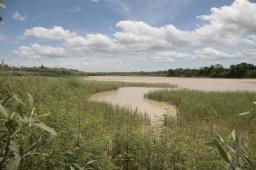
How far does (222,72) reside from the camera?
180 feet

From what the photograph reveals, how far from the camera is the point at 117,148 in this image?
4.22m

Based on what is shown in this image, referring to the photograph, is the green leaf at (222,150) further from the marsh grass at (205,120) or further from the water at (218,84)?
the water at (218,84)

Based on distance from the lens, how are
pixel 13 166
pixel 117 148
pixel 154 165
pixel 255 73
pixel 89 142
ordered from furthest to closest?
pixel 255 73 < pixel 117 148 < pixel 154 165 < pixel 89 142 < pixel 13 166

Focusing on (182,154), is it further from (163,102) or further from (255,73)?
(255,73)

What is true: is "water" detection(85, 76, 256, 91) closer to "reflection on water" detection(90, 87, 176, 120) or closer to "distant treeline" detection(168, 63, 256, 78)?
"distant treeline" detection(168, 63, 256, 78)

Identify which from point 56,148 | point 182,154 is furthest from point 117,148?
point 56,148

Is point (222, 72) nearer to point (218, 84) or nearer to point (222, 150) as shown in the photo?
point (218, 84)

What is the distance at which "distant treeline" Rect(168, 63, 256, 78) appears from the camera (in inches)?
1988

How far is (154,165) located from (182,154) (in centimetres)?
38

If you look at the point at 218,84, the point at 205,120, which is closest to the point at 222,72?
the point at 218,84

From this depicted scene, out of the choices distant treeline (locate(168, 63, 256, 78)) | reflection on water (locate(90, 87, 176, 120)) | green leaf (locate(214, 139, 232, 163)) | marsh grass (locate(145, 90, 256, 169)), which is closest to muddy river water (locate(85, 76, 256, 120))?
reflection on water (locate(90, 87, 176, 120))

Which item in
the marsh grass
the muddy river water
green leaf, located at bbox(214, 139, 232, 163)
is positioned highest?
green leaf, located at bbox(214, 139, 232, 163)

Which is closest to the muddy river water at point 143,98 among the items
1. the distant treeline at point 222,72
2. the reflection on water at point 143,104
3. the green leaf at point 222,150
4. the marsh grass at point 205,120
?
the reflection on water at point 143,104

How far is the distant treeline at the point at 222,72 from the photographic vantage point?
5050cm
